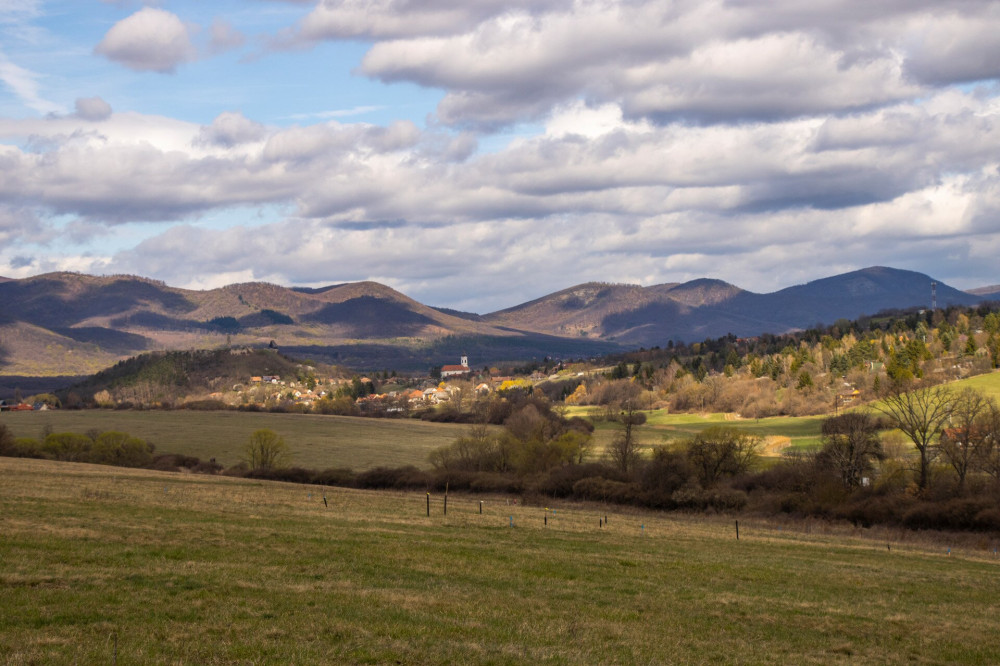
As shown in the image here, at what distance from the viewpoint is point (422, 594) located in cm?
1816

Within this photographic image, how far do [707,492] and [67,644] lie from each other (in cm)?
5532

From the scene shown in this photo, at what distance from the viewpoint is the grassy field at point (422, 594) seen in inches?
524

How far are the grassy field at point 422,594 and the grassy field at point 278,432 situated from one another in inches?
2325

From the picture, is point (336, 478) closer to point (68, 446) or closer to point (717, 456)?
point (717, 456)

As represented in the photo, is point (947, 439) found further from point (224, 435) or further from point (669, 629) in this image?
point (224, 435)

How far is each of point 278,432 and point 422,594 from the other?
354 feet

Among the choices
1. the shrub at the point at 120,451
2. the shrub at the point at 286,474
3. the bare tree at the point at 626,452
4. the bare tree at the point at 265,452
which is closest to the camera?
the bare tree at the point at 626,452

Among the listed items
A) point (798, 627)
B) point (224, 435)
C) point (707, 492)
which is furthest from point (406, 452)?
point (798, 627)

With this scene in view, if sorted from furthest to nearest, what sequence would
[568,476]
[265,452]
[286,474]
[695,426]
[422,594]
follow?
[695,426] < [265,452] < [286,474] < [568,476] < [422,594]

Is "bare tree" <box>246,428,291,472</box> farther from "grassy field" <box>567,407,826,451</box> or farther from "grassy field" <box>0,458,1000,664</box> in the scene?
"grassy field" <box>0,458,1000,664</box>

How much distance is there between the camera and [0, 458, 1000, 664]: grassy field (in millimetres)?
13312

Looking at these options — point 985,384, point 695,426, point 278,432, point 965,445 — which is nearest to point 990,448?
point 965,445

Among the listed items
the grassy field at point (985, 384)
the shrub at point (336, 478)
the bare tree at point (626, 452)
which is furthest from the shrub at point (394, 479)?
the grassy field at point (985, 384)

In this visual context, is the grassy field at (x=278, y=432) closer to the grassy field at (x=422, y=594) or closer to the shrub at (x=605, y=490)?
the shrub at (x=605, y=490)
